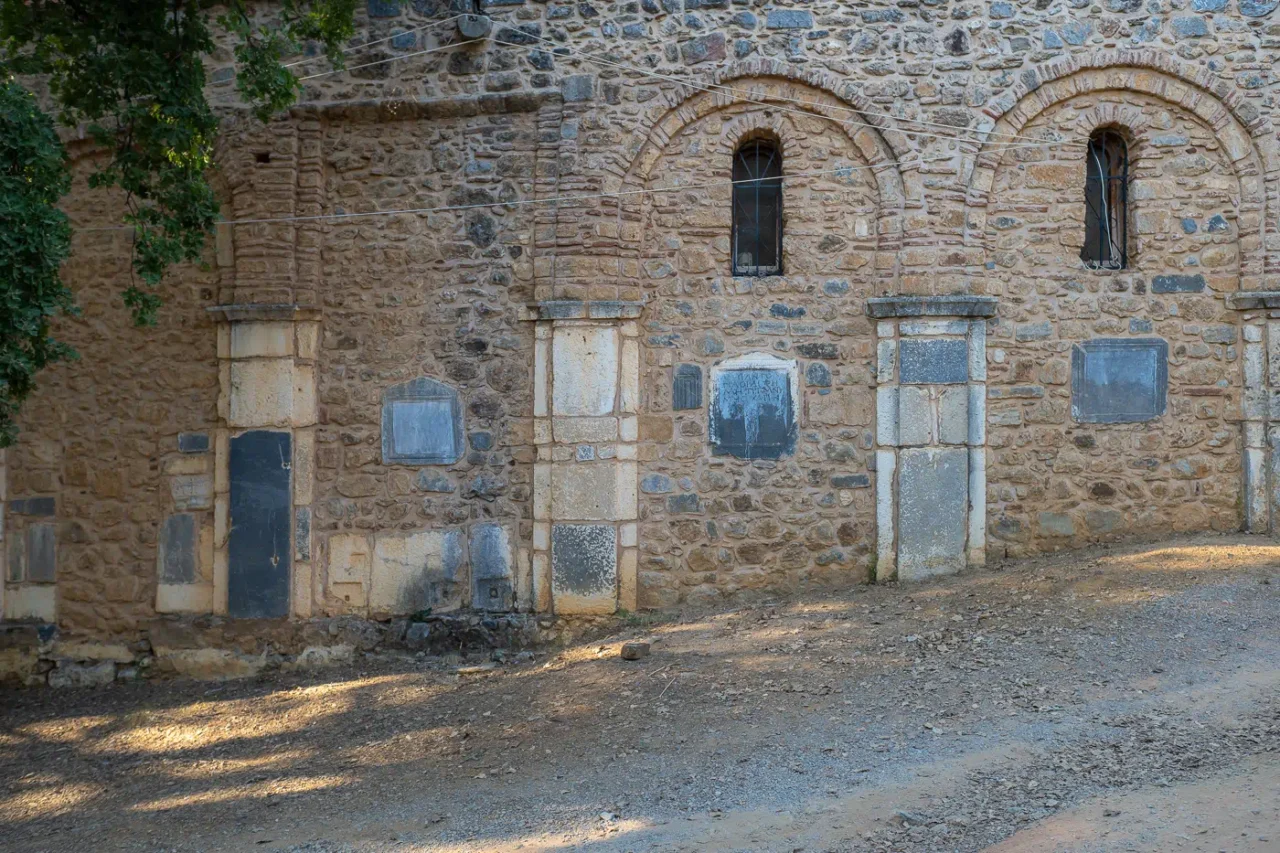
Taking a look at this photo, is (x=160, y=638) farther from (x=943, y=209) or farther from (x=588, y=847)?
(x=943, y=209)

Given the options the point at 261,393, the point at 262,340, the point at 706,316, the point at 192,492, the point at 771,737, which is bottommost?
the point at 771,737

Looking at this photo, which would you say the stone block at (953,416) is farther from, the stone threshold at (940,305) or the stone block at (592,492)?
the stone block at (592,492)

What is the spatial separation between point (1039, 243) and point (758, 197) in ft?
6.91

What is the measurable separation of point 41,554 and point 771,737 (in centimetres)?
598

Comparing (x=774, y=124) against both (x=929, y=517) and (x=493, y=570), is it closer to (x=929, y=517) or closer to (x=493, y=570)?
(x=929, y=517)

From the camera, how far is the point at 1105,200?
24.4 feet

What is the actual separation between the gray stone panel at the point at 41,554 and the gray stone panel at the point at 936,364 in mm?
6589

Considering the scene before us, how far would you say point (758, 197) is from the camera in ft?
24.5

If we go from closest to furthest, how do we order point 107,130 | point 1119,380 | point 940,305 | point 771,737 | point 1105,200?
point 771,737 → point 107,130 → point 940,305 → point 1119,380 → point 1105,200

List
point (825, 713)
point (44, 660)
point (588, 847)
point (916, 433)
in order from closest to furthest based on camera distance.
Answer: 1. point (588, 847)
2. point (825, 713)
3. point (916, 433)
4. point (44, 660)

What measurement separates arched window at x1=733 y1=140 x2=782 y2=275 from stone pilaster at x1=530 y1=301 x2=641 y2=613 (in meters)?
1.02

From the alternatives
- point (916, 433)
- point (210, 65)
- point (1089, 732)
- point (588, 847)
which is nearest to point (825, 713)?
point (1089, 732)

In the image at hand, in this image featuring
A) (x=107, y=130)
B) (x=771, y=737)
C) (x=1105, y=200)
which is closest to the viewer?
(x=771, y=737)

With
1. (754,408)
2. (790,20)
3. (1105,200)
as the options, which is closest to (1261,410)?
(1105,200)
